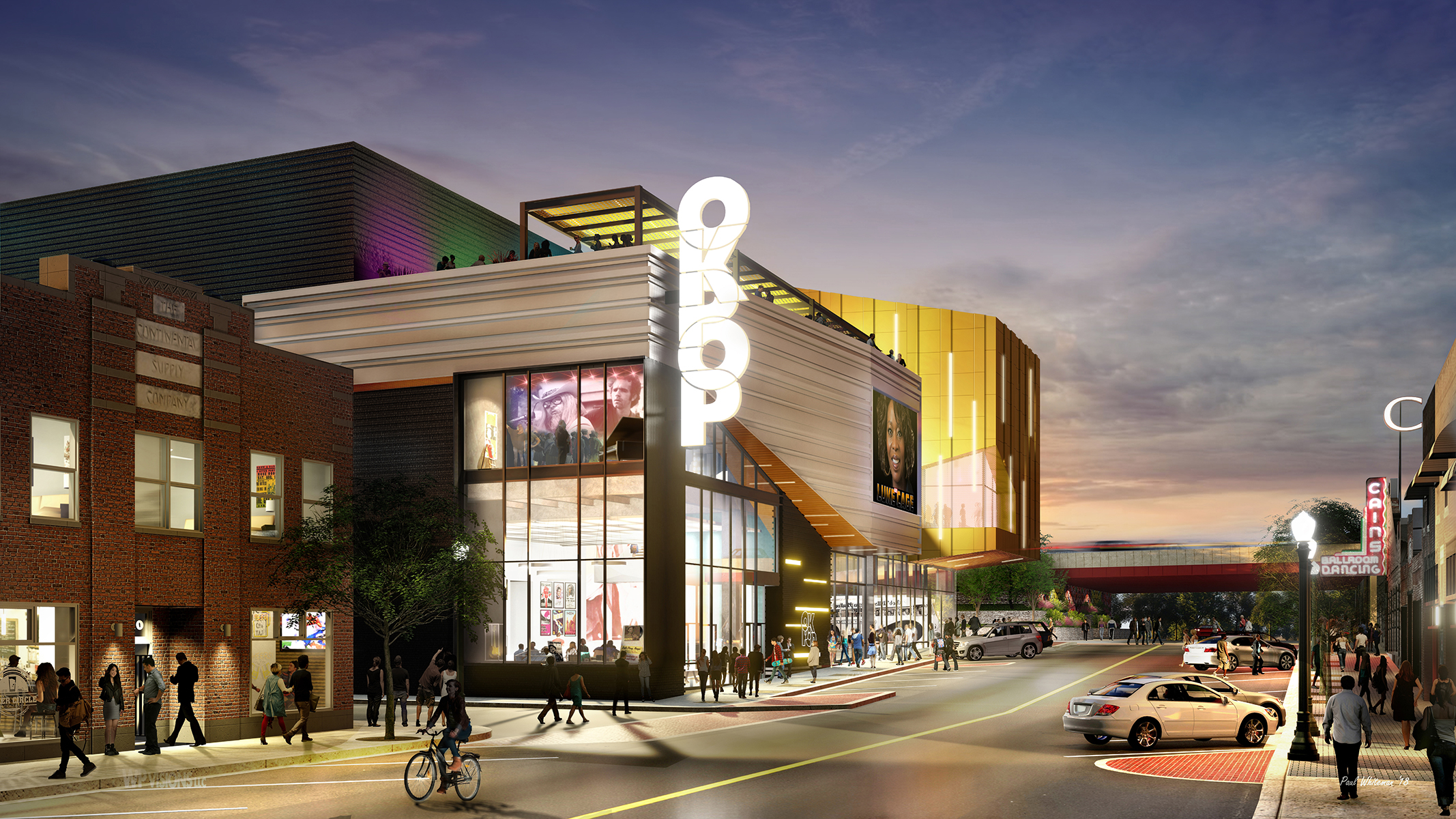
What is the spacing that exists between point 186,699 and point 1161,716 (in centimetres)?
1950

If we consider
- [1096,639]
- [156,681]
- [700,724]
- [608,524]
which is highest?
[608,524]

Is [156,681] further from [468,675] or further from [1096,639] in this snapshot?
[1096,639]

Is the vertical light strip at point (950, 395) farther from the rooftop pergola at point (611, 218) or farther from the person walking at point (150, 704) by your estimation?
the person walking at point (150, 704)

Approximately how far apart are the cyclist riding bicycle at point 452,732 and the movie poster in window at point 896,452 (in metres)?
40.4

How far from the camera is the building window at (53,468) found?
81.8 feet

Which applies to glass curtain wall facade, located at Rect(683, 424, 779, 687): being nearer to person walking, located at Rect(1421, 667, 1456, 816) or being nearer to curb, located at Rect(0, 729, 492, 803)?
curb, located at Rect(0, 729, 492, 803)

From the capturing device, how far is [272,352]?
102 ft

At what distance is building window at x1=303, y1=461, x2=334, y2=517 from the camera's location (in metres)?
32.0

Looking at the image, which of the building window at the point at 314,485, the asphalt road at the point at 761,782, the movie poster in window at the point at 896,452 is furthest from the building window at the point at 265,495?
the movie poster in window at the point at 896,452

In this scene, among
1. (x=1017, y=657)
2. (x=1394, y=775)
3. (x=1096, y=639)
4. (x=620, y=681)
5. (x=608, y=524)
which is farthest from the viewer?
(x=1096, y=639)

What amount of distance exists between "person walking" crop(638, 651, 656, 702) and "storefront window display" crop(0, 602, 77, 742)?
1624 cm

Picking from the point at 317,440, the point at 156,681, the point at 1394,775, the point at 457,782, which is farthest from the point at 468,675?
the point at 1394,775

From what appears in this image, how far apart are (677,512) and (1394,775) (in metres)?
23.7

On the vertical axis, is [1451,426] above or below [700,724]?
above
